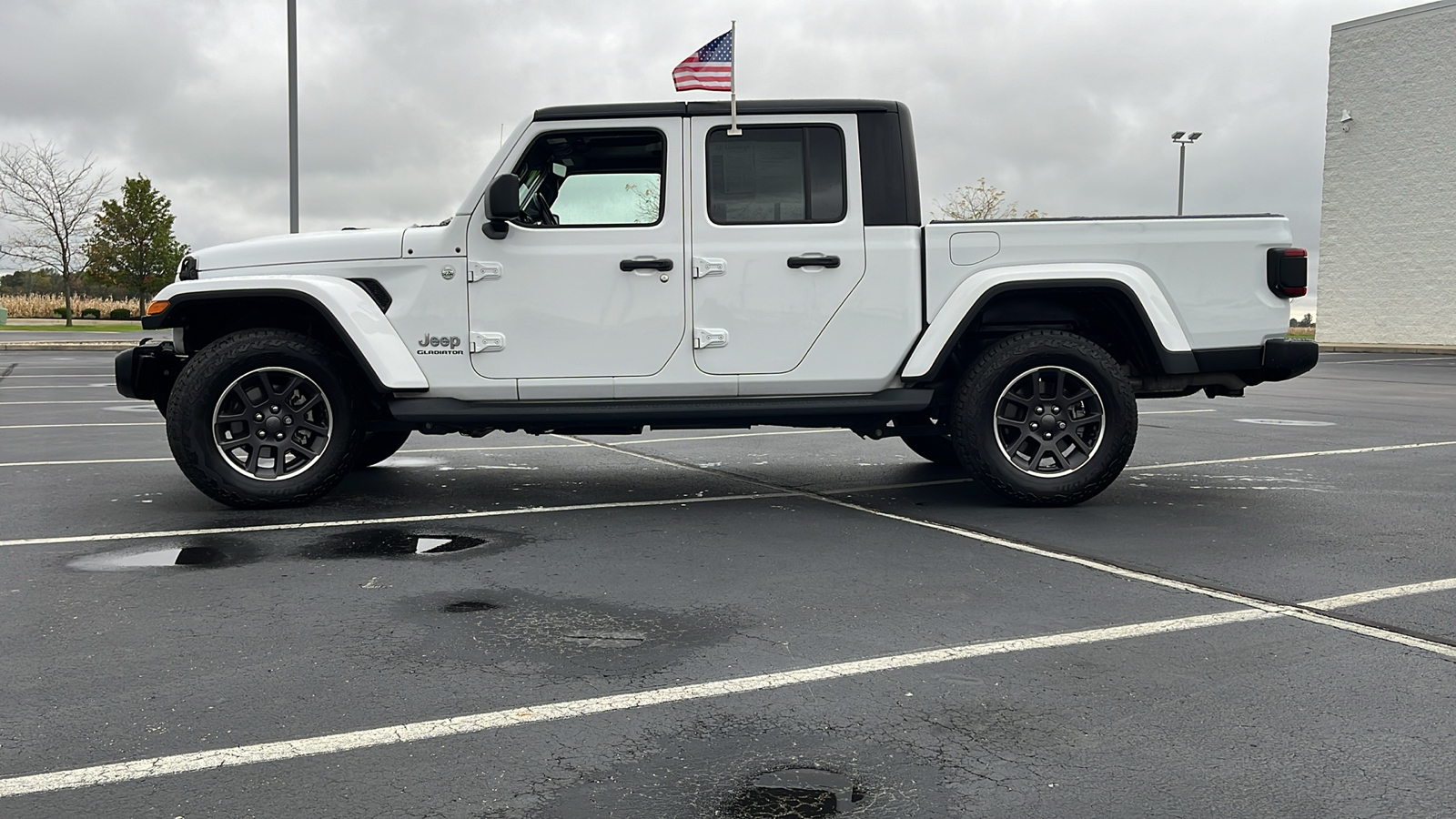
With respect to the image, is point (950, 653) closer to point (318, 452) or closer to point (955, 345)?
point (955, 345)

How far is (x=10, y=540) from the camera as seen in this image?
5836 mm

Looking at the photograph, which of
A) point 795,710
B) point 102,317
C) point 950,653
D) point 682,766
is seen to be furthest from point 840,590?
point 102,317

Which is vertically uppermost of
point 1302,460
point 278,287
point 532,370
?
point 278,287

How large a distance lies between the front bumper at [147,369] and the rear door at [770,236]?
10.2ft

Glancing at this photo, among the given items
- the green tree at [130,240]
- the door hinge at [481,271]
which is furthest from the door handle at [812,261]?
the green tree at [130,240]

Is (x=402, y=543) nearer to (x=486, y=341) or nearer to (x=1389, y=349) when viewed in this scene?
(x=486, y=341)

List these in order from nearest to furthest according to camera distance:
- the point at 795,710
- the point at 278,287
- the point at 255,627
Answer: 1. the point at 795,710
2. the point at 255,627
3. the point at 278,287

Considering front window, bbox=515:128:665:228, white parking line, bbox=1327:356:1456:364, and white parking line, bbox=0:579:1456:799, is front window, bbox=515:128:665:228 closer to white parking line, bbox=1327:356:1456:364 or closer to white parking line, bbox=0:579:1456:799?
white parking line, bbox=0:579:1456:799

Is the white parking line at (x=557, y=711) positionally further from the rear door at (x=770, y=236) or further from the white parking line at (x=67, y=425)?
the white parking line at (x=67, y=425)

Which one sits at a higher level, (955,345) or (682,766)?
(955,345)

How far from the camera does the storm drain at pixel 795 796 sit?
8.95ft

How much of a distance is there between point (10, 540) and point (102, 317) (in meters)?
55.4

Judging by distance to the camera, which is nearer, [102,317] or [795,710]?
[795,710]

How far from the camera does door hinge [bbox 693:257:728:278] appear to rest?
664 cm
